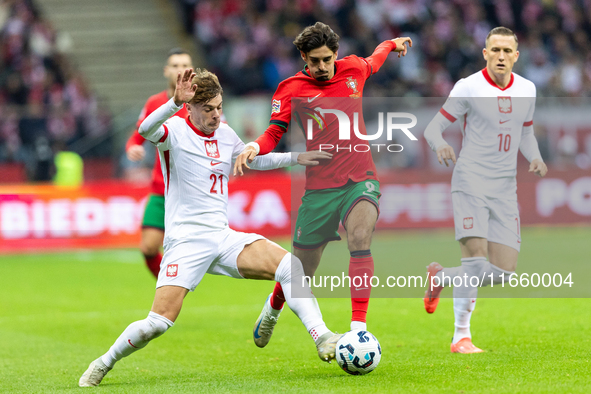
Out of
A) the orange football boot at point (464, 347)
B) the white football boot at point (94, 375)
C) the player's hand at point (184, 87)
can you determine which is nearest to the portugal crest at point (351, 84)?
the player's hand at point (184, 87)

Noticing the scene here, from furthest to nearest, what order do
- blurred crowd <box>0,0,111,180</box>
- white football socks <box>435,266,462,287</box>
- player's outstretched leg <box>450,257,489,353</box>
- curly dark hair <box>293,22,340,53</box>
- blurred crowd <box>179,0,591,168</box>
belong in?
blurred crowd <box>179,0,591,168</box> → blurred crowd <box>0,0,111,180</box> → white football socks <box>435,266,462,287</box> → player's outstretched leg <box>450,257,489,353</box> → curly dark hair <box>293,22,340,53</box>

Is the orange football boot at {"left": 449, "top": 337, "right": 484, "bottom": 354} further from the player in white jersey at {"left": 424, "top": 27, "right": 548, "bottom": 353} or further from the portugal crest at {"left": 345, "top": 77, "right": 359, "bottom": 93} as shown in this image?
the portugal crest at {"left": 345, "top": 77, "right": 359, "bottom": 93}

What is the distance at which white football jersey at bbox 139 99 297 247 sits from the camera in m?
5.63

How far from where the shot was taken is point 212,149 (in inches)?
226

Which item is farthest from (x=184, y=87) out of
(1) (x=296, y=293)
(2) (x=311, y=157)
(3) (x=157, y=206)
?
(3) (x=157, y=206)

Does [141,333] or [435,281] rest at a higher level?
[435,281]

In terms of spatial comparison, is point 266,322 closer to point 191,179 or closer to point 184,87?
point 191,179

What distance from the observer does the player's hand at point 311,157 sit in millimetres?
5875

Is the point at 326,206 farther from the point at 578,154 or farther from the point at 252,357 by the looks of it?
the point at 578,154

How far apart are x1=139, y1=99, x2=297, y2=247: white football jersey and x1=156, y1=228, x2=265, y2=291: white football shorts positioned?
65 millimetres

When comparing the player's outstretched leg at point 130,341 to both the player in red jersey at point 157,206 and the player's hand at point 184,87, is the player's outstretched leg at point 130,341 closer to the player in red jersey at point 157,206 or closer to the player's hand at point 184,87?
Result: the player's hand at point 184,87

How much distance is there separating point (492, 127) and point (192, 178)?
7.88 feet

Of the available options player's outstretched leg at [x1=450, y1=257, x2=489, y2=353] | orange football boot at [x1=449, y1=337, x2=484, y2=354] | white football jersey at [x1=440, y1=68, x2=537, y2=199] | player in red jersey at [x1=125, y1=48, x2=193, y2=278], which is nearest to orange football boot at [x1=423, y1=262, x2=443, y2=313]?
player's outstretched leg at [x1=450, y1=257, x2=489, y2=353]

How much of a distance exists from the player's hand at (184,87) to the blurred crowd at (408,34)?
13.5m
